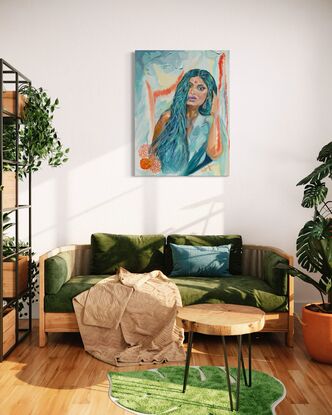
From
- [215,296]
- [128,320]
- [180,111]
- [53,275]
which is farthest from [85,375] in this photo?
[180,111]

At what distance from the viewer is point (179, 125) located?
4.71m

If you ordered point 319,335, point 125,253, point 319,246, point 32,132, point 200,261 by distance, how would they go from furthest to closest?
1. point 125,253
2. point 200,261
3. point 32,132
4. point 319,246
5. point 319,335

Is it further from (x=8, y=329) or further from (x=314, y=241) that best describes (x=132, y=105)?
(x=8, y=329)

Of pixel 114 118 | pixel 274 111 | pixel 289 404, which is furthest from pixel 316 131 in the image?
pixel 289 404

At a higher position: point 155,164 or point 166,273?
point 155,164

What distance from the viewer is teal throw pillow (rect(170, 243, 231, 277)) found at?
436 centimetres

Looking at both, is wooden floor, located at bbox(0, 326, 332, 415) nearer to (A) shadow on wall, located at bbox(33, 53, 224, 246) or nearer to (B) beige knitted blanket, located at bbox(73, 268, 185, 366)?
(B) beige knitted blanket, located at bbox(73, 268, 185, 366)

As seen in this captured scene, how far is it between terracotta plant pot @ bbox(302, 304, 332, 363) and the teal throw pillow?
0.97 meters

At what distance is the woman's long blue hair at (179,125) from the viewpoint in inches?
186

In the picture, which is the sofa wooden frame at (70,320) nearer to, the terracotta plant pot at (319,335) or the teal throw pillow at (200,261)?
the terracotta plant pot at (319,335)

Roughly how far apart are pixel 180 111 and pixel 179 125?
13cm

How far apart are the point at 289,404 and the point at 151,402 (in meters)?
0.76

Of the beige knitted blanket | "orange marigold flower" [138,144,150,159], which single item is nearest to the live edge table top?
the beige knitted blanket

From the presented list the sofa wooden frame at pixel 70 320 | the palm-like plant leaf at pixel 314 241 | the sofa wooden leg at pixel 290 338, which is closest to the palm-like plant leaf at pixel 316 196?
the palm-like plant leaf at pixel 314 241
